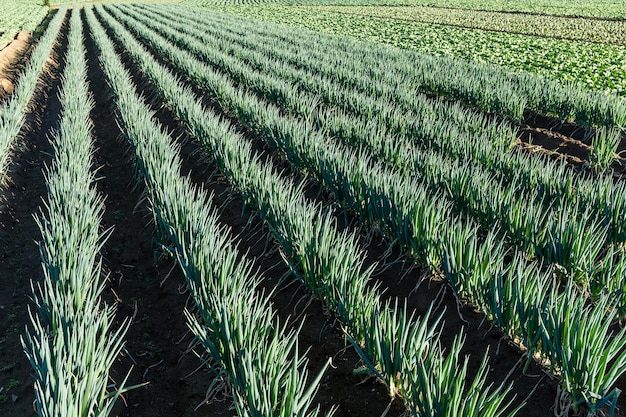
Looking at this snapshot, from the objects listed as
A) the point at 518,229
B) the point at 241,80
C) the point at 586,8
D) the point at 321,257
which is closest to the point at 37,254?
the point at 321,257

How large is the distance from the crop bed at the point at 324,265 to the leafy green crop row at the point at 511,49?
2579mm

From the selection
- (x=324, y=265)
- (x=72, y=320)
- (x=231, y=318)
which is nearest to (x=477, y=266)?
(x=324, y=265)

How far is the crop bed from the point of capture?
2092 mm

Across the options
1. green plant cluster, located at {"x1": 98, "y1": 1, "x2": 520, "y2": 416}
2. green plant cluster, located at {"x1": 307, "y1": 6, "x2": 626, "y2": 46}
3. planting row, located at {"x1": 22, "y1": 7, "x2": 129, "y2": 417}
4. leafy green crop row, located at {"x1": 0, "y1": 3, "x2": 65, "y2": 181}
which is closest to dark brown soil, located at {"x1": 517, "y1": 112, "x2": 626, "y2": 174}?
green plant cluster, located at {"x1": 98, "y1": 1, "x2": 520, "y2": 416}

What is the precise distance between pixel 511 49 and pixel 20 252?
11618 millimetres

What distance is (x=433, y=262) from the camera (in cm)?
313

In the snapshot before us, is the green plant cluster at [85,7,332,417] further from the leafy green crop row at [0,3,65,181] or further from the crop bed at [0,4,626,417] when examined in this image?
the leafy green crop row at [0,3,65,181]

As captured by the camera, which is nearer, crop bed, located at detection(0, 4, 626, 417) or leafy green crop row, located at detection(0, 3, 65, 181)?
crop bed, located at detection(0, 4, 626, 417)

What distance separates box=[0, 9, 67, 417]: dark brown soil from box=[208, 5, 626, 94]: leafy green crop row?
7963 mm

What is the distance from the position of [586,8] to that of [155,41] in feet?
60.3

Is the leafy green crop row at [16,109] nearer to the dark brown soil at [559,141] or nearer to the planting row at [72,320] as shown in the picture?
the planting row at [72,320]

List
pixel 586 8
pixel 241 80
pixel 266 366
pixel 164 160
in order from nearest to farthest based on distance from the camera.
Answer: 1. pixel 266 366
2. pixel 164 160
3. pixel 241 80
4. pixel 586 8

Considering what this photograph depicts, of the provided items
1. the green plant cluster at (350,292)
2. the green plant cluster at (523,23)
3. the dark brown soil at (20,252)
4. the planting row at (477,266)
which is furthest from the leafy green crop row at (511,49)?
the dark brown soil at (20,252)

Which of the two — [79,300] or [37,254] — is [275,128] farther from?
[79,300]
